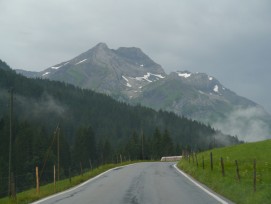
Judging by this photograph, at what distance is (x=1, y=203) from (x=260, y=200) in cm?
1199

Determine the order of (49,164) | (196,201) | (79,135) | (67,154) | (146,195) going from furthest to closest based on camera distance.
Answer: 1. (79,135)
2. (67,154)
3. (49,164)
4. (146,195)
5. (196,201)

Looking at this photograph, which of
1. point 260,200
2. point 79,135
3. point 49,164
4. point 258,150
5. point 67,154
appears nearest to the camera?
point 260,200

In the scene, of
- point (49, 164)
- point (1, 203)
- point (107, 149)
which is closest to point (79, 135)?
point (107, 149)

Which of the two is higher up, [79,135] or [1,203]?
[79,135]

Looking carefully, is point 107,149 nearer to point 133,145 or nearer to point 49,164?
point 133,145

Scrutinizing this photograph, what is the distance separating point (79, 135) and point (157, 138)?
1059 inches

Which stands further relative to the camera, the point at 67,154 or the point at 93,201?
the point at 67,154

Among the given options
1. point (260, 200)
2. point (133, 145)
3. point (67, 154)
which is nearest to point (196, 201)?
point (260, 200)

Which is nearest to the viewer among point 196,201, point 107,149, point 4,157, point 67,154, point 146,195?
point 196,201

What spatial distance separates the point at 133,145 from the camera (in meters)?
144

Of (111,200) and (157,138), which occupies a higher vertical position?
(157,138)

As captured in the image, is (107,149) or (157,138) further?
(107,149)

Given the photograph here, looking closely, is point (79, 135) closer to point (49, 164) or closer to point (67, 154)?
point (67, 154)

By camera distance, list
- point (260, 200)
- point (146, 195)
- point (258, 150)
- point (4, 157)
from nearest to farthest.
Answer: point (260, 200)
point (146, 195)
point (258, 150)
point (4, 157)
